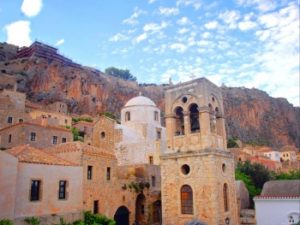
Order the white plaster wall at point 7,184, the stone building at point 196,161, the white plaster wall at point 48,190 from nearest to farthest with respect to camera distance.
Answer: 1. the white plaster wall at point 7,184
2. the white plaster wall at point 48,190
3. the stone building at point 196,161

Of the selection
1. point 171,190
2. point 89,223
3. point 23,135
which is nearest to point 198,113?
point 171,190

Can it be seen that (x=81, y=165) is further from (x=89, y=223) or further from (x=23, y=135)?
(x=23, y=135)

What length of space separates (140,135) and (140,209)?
9.68 meters

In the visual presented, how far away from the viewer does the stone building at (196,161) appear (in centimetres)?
1823

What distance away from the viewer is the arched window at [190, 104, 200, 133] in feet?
68.2

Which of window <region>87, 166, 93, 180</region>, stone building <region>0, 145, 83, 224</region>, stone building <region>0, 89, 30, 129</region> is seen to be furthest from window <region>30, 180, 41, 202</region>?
stone building <region>0, 89, 30, 129</region>

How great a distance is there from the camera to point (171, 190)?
19.6 meters

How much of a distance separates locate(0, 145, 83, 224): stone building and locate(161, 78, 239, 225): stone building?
5.92m

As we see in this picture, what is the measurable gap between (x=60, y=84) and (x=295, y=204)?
185 feet

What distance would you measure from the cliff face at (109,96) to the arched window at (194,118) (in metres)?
47.2

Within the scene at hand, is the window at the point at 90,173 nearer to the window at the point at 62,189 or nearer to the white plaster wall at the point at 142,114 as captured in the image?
the window at the point at 62,189

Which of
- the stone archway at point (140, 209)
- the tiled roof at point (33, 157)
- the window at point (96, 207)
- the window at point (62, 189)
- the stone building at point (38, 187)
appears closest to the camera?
the stone building at point (38, 187)

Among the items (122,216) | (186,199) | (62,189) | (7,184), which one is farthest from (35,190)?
(122,216)

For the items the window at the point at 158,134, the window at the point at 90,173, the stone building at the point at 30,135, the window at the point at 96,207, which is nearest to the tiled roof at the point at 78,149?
the window at the point at 90,173
